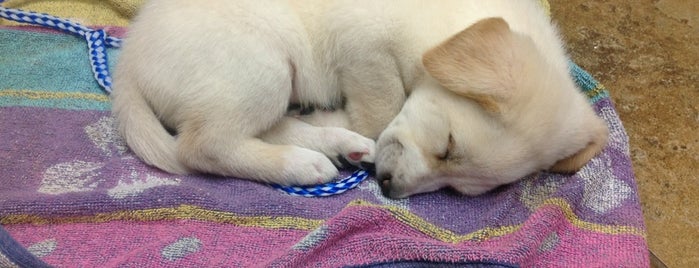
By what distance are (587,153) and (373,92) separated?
66 centimetres

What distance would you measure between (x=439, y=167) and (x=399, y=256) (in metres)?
0.37

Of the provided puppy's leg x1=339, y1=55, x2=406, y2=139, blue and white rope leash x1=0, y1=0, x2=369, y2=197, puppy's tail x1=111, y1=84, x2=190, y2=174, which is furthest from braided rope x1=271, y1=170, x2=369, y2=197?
blue and white rope leash x1=0, y1=0, x2=369, y2=197

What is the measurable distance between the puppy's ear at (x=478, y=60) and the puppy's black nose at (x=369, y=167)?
0.43 m

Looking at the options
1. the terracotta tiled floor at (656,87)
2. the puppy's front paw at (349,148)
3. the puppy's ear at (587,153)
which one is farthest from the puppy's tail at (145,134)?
the terracotta tiled floor at (656,87)

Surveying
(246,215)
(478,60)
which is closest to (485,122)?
(478,60)

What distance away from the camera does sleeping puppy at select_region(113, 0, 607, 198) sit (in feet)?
5.42

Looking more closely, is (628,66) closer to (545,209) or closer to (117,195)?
(545,209)

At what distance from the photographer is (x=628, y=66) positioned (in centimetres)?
269

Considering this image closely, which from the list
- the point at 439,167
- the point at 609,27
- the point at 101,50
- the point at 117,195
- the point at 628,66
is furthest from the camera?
the point at 609,27

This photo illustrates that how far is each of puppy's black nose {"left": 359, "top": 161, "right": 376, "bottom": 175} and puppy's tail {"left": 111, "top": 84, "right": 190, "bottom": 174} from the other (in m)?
0.53

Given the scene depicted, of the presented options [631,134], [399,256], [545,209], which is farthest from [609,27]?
[399,256]

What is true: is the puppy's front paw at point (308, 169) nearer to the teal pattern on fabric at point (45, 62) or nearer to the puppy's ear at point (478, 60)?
the puppy's ear at point (478, 60)

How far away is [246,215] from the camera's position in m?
1.62

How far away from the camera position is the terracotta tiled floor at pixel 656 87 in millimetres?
2123
